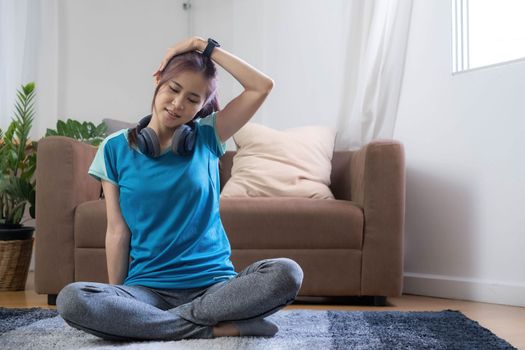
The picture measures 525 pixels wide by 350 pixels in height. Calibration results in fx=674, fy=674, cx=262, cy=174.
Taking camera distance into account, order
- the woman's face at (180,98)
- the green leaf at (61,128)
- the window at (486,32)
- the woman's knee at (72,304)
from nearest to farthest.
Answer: the woman's knee at (72,304), the woman's face at (180,98), the window at (486,32), the green leaf at (61,128)

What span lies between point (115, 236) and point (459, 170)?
1.74m

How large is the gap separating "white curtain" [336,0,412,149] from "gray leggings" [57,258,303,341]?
1.77 m

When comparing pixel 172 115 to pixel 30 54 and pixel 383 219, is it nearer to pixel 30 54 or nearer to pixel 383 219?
pixel 383 219

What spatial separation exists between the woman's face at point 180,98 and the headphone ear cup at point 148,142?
0.16ft

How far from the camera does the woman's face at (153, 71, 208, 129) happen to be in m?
1.62

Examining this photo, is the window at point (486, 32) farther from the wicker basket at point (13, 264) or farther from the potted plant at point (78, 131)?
the wicker basket at point (13, 264)

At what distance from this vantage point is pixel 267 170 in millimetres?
2973

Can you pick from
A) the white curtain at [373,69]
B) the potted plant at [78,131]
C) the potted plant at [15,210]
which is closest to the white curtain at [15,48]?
the potted plant at [15,210]

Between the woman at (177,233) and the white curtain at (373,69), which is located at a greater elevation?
the white curtain at (373,69)

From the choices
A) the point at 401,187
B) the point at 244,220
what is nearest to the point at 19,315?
the point at 244,220

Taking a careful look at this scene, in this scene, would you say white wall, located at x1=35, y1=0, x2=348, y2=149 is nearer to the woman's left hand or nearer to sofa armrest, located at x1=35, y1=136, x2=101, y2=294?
sofa armrest, located at x1=35, y1=136, x2=101, y2=294

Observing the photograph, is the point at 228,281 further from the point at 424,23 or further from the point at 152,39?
the point at 152,39

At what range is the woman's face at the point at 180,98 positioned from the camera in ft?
5.33

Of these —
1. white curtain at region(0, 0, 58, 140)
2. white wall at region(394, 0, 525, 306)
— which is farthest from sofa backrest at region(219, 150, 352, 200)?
white curtain at region(0, 0, 58, 140)
